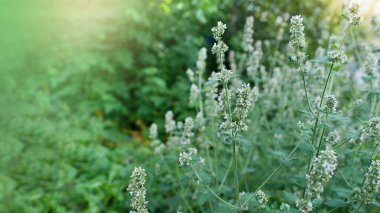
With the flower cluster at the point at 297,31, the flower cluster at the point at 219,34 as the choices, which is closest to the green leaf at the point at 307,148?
the flower cluster at the point at 297,31

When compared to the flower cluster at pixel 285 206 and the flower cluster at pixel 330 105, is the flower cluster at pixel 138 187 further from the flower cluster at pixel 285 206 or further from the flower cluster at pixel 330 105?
the flower cluster at pixel 330 105

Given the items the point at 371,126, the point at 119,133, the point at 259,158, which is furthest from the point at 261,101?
the point at 119,133

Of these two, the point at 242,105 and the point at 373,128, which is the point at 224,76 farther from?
the point at 373,128

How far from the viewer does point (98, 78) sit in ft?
16.7

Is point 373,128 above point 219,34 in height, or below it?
below

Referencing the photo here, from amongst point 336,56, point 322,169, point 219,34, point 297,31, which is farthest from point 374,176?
point 219,34

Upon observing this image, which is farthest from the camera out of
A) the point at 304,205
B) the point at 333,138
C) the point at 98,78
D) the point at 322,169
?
the point at 98,78

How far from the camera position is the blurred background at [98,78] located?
130 inches

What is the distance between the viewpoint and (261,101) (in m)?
2.90

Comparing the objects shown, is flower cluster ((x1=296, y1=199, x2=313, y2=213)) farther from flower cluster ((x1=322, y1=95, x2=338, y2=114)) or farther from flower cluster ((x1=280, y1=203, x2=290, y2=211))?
flower cluster ((x1=322, y1=95, x2=338, y2=114))

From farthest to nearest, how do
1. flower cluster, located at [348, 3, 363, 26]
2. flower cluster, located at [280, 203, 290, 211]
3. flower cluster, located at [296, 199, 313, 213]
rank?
flower cluster, located at [348, 3, 363, 26] → flower cluster, located at [280, 203, 290, 211] → flower cluster, located at [296, 199, 313, 213]

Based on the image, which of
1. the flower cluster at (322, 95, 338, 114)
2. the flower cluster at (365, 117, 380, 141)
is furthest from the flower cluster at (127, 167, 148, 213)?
the flower cluster at (365, 117, 380, 141)

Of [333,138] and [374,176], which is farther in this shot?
[333,138]

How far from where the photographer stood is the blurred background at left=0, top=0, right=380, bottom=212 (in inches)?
130
